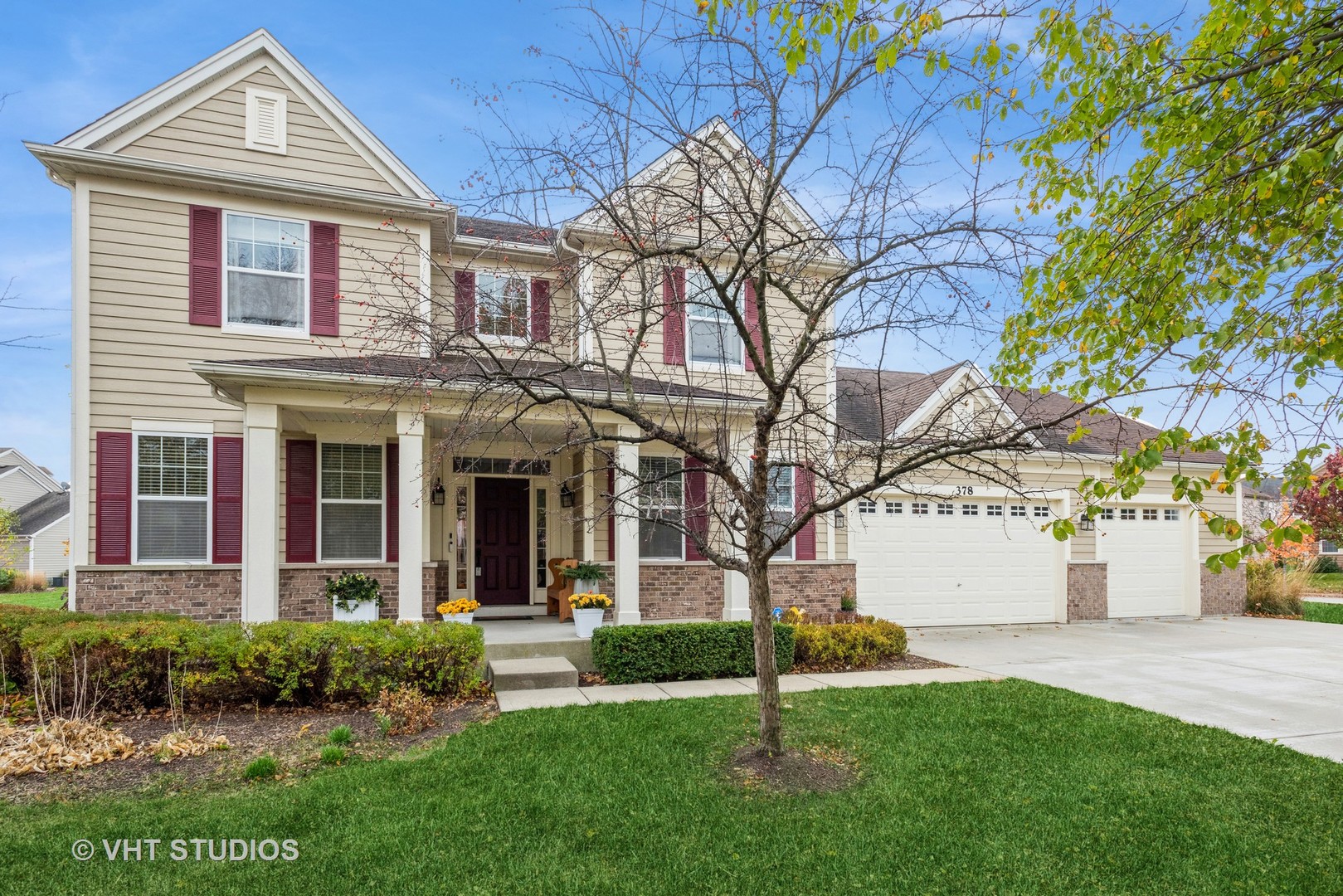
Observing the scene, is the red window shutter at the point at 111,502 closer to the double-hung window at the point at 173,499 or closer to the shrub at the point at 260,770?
the double-hung window at the point at 173,499

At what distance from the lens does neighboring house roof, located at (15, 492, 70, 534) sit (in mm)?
33906

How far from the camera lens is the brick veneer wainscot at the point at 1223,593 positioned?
52.8 feet

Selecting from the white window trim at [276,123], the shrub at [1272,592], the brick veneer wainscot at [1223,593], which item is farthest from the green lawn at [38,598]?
the shrub at [1272,592]

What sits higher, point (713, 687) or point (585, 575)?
point (585, 575)

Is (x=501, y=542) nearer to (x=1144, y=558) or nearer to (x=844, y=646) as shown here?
(x=844, y=646)

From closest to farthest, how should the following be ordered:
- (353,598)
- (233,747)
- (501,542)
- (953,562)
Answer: (233,747) → (353,598) → (501,542) → (953,562)

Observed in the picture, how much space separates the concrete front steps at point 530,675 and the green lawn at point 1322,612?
52.5ft

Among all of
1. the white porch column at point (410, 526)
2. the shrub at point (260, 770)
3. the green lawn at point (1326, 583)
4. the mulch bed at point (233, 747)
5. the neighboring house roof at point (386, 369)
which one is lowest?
the green lawn at point (1326, 583)

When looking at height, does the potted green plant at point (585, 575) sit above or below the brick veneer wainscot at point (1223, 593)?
above

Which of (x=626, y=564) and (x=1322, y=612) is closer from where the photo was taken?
(x=626, y=564)

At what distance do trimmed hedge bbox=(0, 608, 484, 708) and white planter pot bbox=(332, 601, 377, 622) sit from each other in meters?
2.03

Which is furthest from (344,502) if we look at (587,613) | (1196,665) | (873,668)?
(1196,665)

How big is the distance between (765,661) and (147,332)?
9142mm

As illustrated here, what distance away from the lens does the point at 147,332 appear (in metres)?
9.92
